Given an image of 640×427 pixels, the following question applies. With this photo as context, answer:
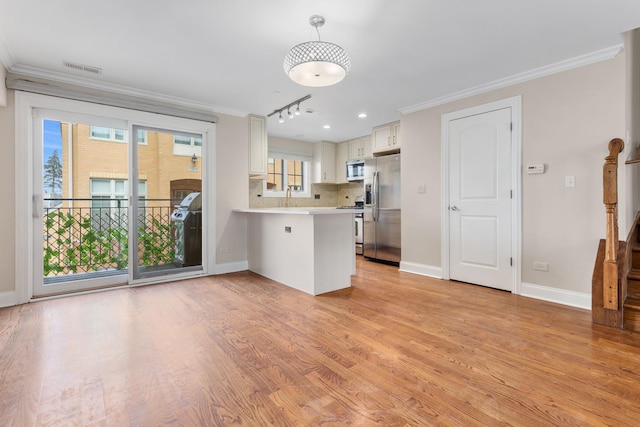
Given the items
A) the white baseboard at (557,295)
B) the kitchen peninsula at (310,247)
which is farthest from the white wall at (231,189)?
the white baseboard at (557,295)

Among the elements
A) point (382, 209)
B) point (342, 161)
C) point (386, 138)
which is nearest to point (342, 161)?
point (342, 161)

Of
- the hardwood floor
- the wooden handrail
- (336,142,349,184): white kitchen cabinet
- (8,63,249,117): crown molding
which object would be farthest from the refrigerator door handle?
the wooden handrail

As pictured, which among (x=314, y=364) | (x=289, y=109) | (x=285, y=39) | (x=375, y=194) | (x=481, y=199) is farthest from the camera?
(x=375, y=194)

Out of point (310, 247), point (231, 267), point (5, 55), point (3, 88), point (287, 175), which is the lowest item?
point (231, 267)

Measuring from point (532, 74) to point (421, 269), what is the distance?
2.66m

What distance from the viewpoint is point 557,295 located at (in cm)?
305

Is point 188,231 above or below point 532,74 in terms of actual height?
below

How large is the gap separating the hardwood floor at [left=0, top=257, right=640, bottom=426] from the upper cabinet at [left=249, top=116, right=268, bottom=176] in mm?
2366

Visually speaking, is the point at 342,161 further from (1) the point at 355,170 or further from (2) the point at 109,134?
(2) the point at 109,134

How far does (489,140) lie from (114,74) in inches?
169

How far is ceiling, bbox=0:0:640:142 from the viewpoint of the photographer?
7.06 ft

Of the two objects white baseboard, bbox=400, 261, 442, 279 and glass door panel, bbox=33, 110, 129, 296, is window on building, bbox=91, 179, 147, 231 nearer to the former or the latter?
glass door panel, bbox=33, 110, 129, 296

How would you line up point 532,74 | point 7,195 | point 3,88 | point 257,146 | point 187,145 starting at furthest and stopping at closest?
point 257,146 < point 187,145 < point 532,74 < point 7,195 < point 3,88

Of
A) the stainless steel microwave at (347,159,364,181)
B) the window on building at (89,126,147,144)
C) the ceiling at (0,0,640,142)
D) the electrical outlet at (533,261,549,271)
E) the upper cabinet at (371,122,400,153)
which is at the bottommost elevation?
the electrical outlet at (533,261,549,271)
